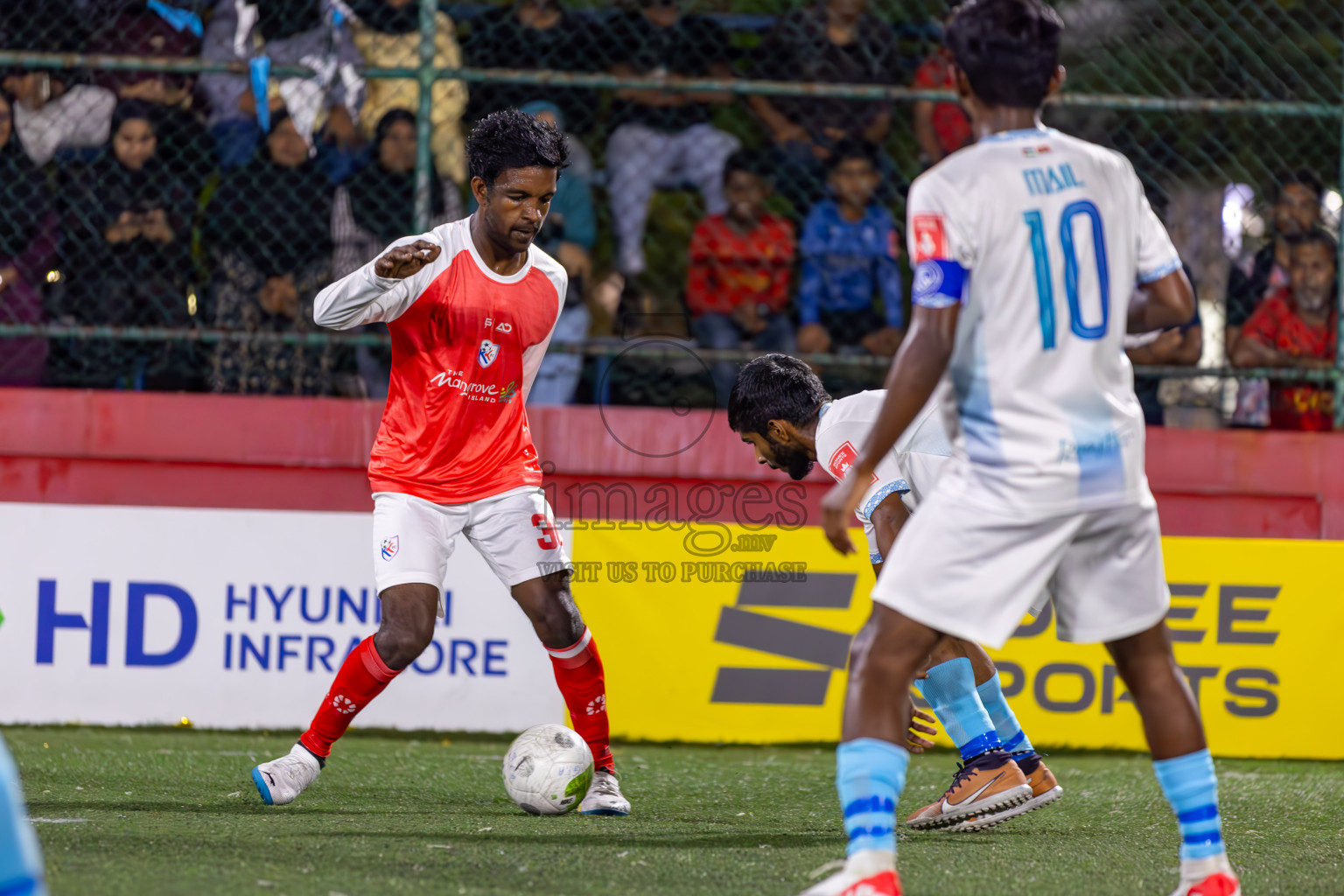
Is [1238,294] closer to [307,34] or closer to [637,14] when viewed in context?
[637,14]

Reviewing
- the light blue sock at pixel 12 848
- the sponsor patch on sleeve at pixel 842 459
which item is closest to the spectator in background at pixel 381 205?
the sponsor patch on sleeve at pixel 842 459

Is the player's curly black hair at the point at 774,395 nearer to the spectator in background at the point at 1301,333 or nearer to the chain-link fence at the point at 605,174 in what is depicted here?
the chain-link fence at the point at 605,174

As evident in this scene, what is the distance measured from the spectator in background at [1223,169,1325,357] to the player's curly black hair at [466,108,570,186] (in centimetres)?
Result: 406

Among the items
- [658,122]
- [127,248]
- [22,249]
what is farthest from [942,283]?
[22,249]

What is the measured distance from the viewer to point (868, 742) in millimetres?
2920

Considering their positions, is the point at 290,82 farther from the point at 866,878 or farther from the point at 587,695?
the point at 866,878

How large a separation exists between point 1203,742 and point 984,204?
123cm

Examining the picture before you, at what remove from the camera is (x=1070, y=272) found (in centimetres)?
288

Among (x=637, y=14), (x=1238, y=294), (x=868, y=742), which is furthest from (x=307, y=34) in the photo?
(x=868, y=742)

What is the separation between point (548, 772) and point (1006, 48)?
2.51 m

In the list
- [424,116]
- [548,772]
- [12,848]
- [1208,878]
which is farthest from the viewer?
[424,116]

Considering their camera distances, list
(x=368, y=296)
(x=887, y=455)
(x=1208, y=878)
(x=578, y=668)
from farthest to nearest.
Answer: (x=578, y=668), (x=368, y=296), (x=887, y=455), (x=1208, y=878)

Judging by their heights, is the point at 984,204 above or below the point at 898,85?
below

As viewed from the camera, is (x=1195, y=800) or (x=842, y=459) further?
(x=842, y=459)
